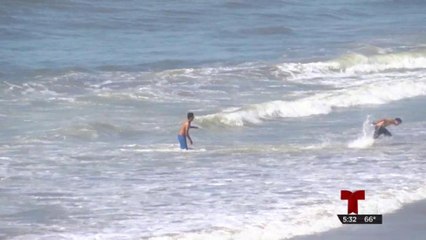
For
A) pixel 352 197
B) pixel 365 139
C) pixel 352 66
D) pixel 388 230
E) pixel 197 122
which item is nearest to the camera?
pixel 388 230

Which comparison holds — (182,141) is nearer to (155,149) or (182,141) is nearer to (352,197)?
(155,149)

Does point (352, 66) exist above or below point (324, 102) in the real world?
above

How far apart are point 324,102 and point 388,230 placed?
42.9 feet

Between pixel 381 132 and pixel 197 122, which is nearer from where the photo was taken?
pixel 381 132

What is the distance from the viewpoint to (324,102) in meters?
28.6

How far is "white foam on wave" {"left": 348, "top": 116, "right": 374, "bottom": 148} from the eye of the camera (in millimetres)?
22578

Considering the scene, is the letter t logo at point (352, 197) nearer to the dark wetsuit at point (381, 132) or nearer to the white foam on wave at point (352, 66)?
the dark wetsuit at point (381, 132)

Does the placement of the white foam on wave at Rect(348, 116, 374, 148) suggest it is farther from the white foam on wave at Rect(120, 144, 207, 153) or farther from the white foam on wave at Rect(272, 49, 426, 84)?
the white foam on wave at Rect(272, 49, 426, 84)

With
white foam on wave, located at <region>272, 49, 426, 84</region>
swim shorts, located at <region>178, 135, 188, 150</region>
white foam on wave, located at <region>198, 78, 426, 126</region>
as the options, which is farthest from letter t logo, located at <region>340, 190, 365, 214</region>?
white foam on wave, located at <region>272, 49, 426, 84</region>

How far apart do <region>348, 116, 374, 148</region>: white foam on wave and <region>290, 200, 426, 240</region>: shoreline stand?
5936 mm

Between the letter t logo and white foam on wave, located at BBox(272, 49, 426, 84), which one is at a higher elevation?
white foam on wave, located at BBox(272, 49, 426, 84)

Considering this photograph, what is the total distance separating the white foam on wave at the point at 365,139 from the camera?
22.6 metres

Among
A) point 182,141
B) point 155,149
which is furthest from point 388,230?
point 155,149

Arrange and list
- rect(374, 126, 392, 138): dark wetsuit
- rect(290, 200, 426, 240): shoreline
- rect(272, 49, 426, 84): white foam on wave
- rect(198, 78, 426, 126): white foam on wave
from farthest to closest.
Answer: rect(272, 49, 426, 84): white foam on wave → rect(198, 78, 426, 126): white foam on wave → rect(374, 126, 392, 138): dark wetsuit → rect(290, 200, 426, 240): shoreline
